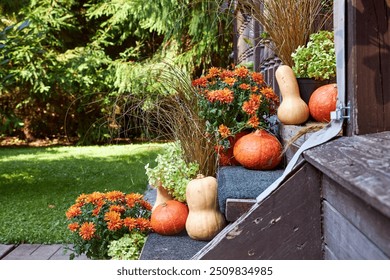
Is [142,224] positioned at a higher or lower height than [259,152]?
lower

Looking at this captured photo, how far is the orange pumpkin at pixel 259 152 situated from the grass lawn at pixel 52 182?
1.63 ft

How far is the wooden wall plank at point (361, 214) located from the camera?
1118 millimetres

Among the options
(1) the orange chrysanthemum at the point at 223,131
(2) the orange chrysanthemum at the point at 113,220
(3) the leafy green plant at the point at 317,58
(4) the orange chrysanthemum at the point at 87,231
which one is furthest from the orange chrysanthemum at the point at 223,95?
(4) the orange chrysanthemum at the point at 87,231

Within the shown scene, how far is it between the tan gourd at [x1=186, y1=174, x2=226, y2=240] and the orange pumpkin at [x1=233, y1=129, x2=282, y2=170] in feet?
0.96

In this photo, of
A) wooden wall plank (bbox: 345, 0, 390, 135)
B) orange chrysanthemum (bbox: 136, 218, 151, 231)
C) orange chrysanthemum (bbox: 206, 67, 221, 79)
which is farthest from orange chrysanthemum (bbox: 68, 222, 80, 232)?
wooden wall plank (bbox: 345, 0, 390, 135)

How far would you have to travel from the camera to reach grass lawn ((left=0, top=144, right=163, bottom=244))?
165 inches

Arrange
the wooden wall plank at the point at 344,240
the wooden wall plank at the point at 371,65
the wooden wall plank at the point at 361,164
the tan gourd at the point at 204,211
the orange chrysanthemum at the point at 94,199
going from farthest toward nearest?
the orange chrysanthemum at the point at 94,199 < the tan gourd at the point at 204,211 < the wooden wall plank at the point at 371,65 < the wooden wall plank at the point at 344,240 < the wooden wall plank at the point at 361,164

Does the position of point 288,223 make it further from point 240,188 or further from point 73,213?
point 73,213

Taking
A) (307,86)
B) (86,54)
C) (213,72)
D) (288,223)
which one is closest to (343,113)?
(288,223)

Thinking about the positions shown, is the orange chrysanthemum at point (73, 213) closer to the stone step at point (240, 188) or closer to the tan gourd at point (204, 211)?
the tan gourd at point (204, 211)

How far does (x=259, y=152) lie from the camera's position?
288 centimetres

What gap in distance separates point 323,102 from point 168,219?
35.6 inches
